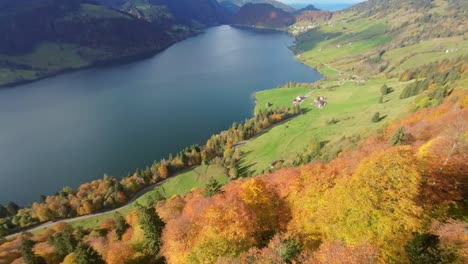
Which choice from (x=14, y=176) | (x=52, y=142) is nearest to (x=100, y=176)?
(x=14, y=176)

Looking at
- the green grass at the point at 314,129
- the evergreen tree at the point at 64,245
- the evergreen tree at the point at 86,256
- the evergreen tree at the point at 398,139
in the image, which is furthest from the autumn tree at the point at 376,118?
the evergreen tree at the point at 86,256

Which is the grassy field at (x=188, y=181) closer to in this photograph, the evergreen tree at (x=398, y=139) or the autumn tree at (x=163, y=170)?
the autumn tree at (x=163, y=170)

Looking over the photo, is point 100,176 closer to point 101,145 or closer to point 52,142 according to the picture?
point 101,145

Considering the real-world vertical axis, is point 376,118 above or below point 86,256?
below

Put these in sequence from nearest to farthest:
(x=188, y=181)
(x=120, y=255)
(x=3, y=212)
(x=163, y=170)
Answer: (x=120, y=255) < (x=3, y=212) < (x=188, y=181) < (x=163, y=170)

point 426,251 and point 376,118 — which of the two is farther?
point 376,118

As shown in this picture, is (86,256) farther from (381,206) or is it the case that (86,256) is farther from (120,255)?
(381,206)

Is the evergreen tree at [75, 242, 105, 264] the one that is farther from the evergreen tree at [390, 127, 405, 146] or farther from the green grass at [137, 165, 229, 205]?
the green grass at [137, 165, 229, 205]

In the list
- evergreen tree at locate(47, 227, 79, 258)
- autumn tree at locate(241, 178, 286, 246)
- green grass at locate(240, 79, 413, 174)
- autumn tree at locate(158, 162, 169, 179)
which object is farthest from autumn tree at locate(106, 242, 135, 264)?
autumn tree at locate(158, 162, 169, 179)

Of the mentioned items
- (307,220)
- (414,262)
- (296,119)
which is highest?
(414,262)

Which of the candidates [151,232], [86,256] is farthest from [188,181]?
[86,256]

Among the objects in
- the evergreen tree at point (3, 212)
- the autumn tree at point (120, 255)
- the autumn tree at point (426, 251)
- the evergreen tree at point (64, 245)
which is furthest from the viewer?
the evergreen tree at point (3, 212)
